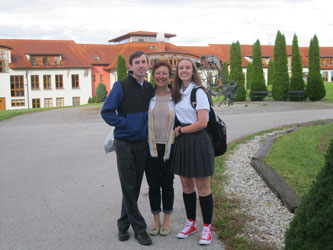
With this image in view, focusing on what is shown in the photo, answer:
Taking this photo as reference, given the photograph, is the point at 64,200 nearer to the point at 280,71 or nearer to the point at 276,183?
the point at 276,183

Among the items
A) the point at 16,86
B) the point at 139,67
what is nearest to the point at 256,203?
the point at 139,67

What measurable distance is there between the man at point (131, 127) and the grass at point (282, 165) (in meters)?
0.94

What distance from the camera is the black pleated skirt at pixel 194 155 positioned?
13.7 ft

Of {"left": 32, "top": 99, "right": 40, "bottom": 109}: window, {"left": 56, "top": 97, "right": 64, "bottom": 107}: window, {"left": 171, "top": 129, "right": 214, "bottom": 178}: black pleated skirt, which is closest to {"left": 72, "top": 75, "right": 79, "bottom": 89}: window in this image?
{"left": 56, "top": 97, "right": 64, "bottom": 107}: window

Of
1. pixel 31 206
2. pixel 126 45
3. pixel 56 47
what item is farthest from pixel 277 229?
pixel 126 45

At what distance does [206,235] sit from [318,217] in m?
1.81

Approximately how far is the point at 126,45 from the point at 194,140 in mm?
58527

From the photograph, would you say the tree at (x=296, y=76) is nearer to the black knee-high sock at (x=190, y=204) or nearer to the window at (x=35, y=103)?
the black knee-high sock at (x=190, y=204)

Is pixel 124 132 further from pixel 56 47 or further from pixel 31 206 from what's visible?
pixel 56 47

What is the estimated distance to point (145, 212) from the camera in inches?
206

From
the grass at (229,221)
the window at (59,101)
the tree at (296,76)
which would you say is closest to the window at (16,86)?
the window at (59,101)

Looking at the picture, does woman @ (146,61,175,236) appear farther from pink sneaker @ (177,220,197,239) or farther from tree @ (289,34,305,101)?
tree @ (289,34,305,101)

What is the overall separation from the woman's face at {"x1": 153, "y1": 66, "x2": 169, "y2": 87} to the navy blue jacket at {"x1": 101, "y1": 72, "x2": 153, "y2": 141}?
191 millimetres

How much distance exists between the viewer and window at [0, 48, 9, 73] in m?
48.0
